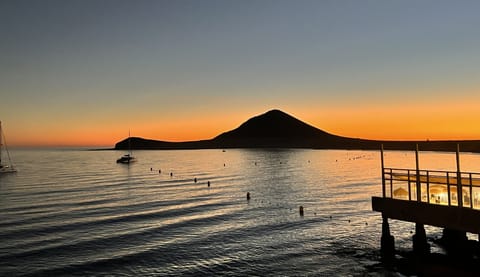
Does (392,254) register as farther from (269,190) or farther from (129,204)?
(269,190)

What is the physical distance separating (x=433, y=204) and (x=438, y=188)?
0.99 m

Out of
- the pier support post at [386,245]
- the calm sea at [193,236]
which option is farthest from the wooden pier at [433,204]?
the calm sea at [193,236]

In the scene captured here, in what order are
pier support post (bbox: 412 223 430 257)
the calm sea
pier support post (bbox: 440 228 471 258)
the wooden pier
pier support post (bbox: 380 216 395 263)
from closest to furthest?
the wooden pier < pier support post (bbox: 440 228 471 258) < pier support post (bbox: 412 223 430 257) < pier support post (bbox: 380 216 395 263) < the calm sea

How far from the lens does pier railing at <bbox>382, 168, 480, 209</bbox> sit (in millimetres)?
19453

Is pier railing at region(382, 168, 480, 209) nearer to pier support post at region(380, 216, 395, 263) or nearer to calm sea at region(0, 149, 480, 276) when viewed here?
pier support post at region(380, 216, 395, 263)

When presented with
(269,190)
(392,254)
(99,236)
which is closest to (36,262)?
(99,236)

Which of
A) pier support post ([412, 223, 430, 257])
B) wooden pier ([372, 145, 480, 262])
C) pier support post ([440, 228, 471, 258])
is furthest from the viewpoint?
pier support post ([412, 223, 430, 257])

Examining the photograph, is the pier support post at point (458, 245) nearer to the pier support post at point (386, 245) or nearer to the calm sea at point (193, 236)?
the calm sea at point (193, 236)

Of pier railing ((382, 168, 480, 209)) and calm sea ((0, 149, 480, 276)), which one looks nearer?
pier railing ((382, 168, 480, 209))

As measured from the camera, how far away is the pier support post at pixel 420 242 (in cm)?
2345

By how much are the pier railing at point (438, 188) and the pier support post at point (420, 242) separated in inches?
98.1

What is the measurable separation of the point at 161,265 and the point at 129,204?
94.0 feet

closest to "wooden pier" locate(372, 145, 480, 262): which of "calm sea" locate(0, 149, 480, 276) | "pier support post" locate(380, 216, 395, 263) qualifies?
"pier support post" locate(380, 216, 395, 263)

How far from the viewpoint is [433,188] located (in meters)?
21.4
